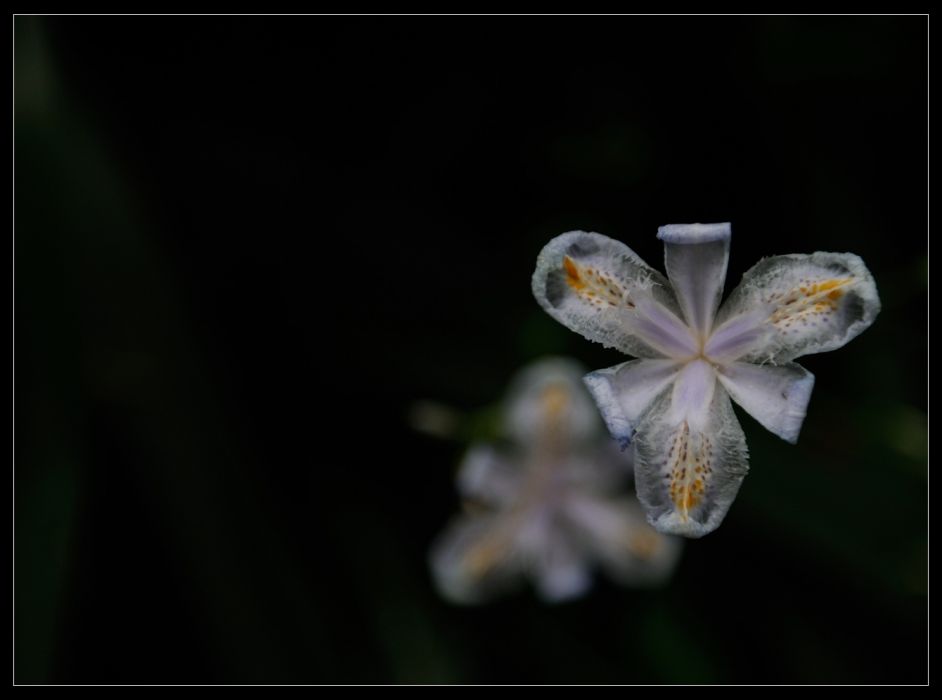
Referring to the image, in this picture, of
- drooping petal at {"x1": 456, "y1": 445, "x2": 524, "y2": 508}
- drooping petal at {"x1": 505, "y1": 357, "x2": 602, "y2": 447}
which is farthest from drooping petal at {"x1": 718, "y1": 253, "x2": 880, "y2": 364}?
drooping petal at {"x1": 456, "y1": 445, "x2": 524, "y2": 508}

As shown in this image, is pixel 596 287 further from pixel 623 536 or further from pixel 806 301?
pixel 623 536

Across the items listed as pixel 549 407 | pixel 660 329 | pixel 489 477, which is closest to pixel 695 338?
pixel 660 329

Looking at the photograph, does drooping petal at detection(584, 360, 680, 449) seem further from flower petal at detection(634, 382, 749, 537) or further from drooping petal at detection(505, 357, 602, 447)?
drooping petal at detection(505, 357, 602, 447)

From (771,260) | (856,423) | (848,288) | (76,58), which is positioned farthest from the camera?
(76,58)

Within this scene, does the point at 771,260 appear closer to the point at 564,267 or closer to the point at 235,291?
the point at 564,267

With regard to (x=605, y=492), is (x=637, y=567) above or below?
below

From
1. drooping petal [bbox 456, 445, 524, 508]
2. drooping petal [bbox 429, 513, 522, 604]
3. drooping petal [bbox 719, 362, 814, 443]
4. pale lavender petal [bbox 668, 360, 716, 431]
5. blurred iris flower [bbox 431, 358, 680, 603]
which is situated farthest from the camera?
drooping petal [bbox 429, 513, 522, 604]

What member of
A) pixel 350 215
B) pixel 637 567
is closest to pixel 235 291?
pixel 350 215
